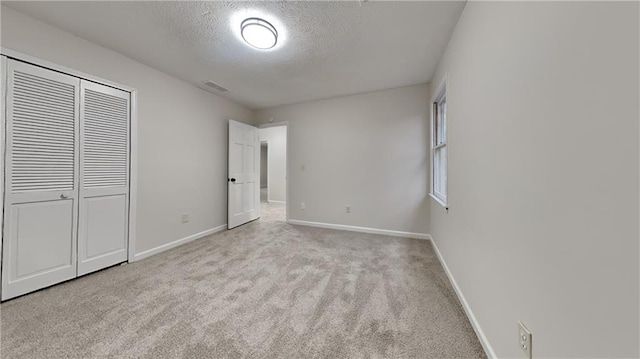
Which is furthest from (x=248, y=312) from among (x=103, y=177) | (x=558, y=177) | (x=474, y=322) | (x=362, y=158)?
(x=362, y=158)

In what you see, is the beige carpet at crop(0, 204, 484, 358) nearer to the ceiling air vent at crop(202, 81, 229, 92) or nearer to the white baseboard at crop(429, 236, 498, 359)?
the white baseboard at crop(429, 236, 498, 359)

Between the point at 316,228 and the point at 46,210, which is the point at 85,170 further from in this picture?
the point at 316,228

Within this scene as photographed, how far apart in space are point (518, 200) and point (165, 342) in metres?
2.09

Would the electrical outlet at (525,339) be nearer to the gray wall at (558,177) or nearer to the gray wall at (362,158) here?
the gray wall at (558,177)

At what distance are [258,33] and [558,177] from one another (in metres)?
2.21

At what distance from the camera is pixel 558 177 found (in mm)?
Result: 765

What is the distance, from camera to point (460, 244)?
5.93 ft

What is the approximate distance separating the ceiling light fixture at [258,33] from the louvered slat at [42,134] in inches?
68.3

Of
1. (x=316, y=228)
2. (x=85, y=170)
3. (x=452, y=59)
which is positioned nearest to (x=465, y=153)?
→ (x=452, y=59)

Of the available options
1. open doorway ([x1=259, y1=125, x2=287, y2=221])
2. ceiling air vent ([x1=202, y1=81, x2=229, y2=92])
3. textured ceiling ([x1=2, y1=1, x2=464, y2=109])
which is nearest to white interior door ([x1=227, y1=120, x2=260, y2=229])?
ceiling air vent ([x1=202, y1=81, x2=229, y2=92])

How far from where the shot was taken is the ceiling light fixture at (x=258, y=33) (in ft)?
6.08

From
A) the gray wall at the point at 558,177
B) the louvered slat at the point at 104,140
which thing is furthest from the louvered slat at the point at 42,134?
the gray wall at the point at 558,177

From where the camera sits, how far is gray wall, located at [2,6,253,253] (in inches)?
77.2

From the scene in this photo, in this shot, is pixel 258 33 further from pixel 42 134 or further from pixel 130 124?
pixel 42 134
